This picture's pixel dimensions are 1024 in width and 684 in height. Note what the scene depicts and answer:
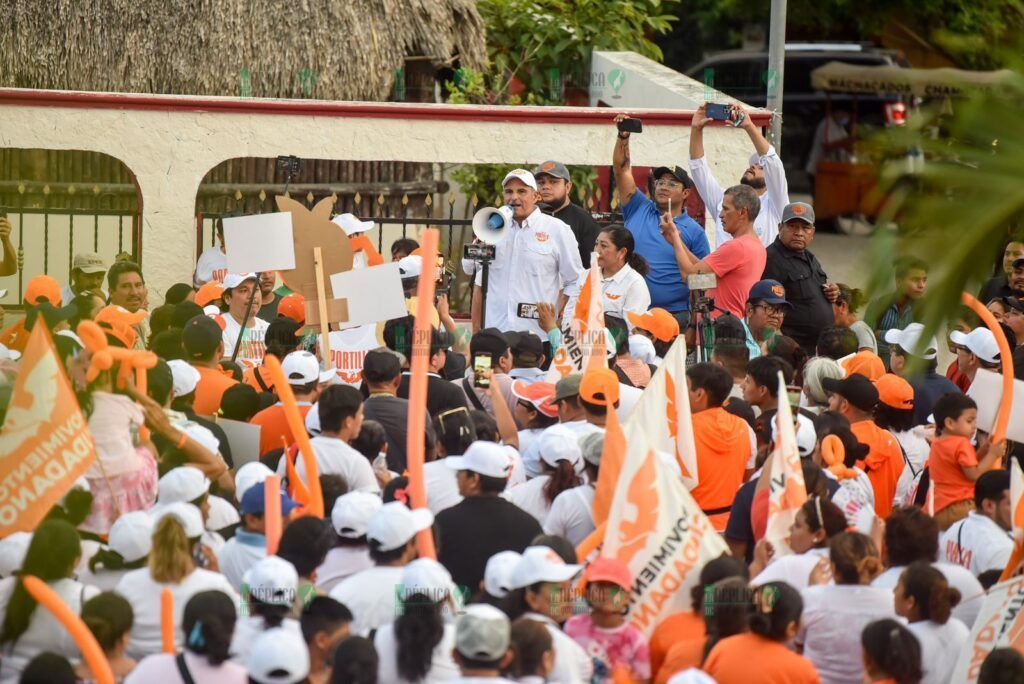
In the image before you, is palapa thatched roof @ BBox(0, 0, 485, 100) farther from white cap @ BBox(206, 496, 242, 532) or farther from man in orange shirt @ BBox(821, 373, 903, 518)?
white cap @ BBox(206, 496, 242, 532)

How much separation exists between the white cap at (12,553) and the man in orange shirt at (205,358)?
2.06 m

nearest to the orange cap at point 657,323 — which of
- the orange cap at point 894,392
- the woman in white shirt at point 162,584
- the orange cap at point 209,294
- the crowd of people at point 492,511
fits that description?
the crowd of people at point 492,511

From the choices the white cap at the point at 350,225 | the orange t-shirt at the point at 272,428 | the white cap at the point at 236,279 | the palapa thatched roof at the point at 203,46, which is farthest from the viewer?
the palapa thatched roof at the point at 203,46

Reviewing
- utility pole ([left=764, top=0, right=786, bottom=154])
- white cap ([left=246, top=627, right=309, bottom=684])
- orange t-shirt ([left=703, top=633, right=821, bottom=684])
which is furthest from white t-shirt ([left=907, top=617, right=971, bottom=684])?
utility pole ([left=764, top=0, right=786, bottom=154])

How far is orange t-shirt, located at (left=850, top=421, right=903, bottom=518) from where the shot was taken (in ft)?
22.3

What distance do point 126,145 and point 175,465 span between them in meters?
6.95

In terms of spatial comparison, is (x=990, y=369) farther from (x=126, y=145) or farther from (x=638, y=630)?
(x=126, y=145)

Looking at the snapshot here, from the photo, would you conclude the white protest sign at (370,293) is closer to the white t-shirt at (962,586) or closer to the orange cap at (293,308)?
the orange cap at (293,308)

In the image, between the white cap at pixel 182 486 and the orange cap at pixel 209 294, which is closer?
the white cap at pixel 182 486

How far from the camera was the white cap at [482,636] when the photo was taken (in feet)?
14.0

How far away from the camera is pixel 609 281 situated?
933cm

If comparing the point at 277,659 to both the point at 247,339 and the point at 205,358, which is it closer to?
the point at 205,358

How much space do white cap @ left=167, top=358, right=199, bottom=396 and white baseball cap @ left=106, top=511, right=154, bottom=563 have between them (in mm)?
1676

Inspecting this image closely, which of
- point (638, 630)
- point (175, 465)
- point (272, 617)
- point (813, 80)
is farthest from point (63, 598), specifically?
point (813, 80)
